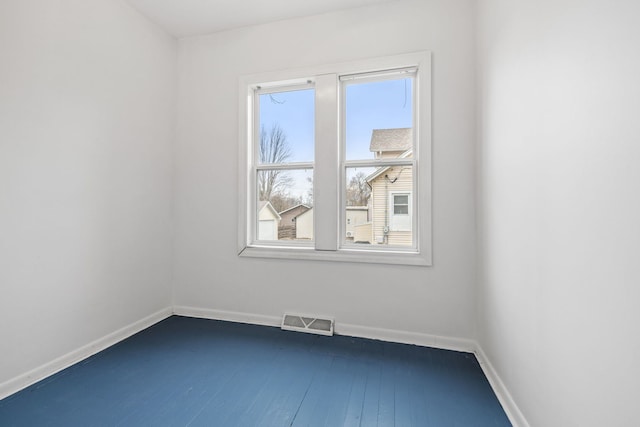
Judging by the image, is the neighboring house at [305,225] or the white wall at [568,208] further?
the neighboring house at [305,225]

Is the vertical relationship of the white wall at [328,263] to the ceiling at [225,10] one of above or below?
below

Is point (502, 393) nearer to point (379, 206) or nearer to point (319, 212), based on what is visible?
point (379, 206)

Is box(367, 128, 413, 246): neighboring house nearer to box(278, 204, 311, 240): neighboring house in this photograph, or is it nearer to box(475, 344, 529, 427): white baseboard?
box(278, 204, 311, 240): neighboring house

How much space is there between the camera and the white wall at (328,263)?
2.23 metres

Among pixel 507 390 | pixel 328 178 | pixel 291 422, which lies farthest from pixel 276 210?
pixel 507 390

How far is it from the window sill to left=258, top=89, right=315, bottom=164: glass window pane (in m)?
0.84

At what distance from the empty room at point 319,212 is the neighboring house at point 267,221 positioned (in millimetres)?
22

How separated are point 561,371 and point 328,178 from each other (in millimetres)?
1891

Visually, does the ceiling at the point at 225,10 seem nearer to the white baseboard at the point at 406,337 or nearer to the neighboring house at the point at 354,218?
the neighboring house at the point at 354,218

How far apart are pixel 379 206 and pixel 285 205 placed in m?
0.88

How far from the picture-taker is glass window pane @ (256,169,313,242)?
270 centimetres

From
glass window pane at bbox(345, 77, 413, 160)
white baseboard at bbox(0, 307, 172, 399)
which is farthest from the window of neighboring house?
white baseboard at bbox(0, 307, 172, 399)

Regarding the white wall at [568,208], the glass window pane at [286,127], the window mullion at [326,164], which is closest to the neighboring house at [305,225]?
the window mullion at [326,164]

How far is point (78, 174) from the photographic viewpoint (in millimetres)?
2047
